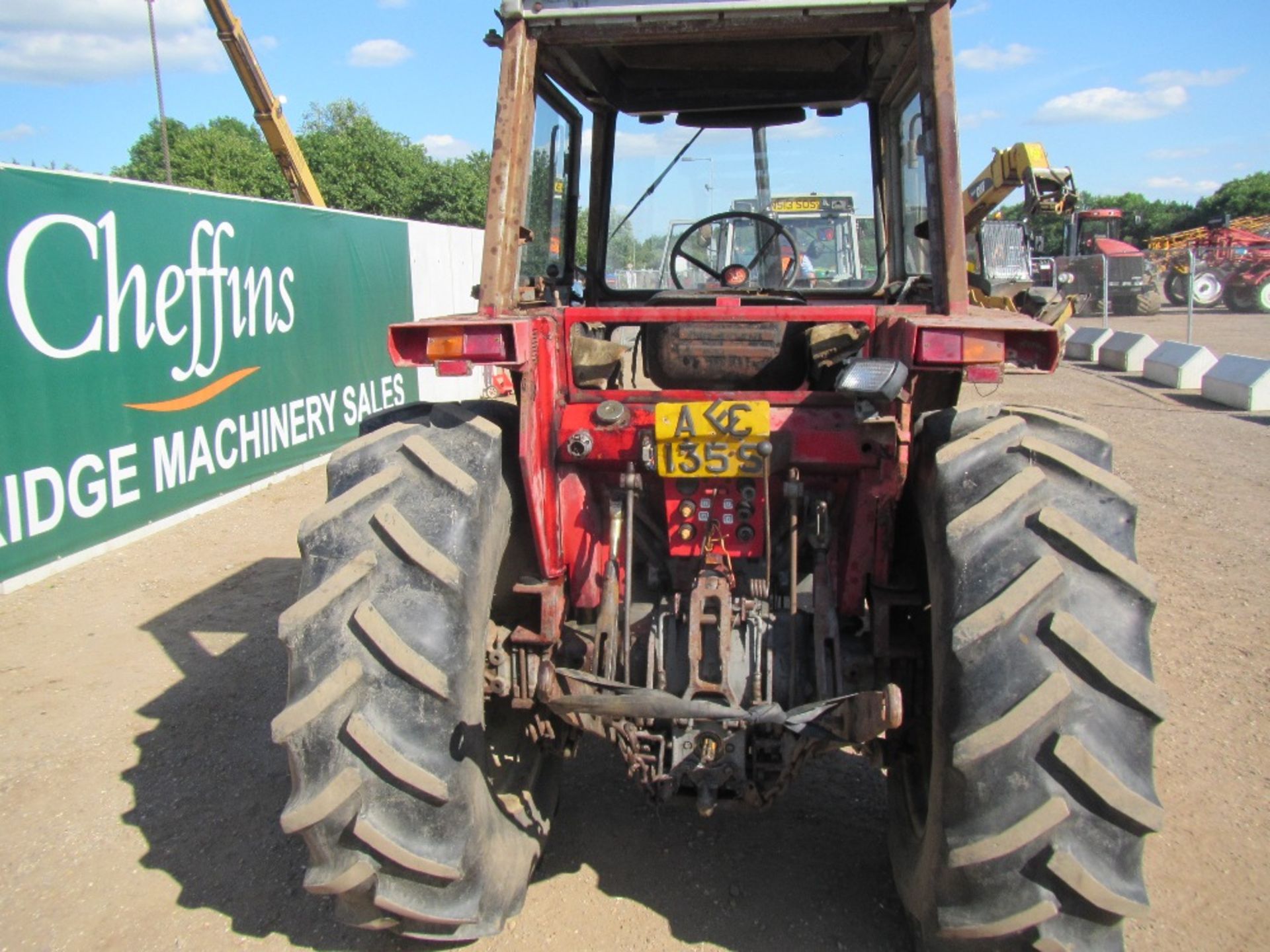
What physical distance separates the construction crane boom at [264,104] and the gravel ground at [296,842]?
1257 cm

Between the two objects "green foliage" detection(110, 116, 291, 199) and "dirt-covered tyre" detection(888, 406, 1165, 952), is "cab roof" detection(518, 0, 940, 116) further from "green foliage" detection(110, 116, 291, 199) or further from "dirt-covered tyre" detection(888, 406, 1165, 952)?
"green foliage" detection(110, 116, 291, 199)

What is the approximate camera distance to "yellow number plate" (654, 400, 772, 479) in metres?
2.94

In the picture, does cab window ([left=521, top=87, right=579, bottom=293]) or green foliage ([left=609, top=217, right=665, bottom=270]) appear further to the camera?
green foliage ([left=609, top=217, right=665, bottom=270])

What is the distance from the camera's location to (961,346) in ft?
8.31

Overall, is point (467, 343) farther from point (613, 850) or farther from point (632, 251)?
point (632, 251)

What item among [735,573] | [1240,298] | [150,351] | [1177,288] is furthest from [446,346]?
[1177,288]

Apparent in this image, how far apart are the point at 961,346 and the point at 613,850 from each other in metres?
2.08

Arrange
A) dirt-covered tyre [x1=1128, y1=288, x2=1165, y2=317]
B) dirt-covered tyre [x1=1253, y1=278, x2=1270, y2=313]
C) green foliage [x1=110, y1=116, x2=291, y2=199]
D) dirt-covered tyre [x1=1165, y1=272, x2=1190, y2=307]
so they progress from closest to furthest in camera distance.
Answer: dirt-covered tyre [x1=1253, y1=278, x2=1270, y2=313] < dirt-covered tyre [x1=1128, y1=288, x2=1165, y2=317] < dirt-covered tyre [x1=1165, y1=272, x2=1190, y2=307] < green foliage [x1=110, y1=116, x2=291, y2=199]

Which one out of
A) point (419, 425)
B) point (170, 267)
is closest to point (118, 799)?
point (419, 425)

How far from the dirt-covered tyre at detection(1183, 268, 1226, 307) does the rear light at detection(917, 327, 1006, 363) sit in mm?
30056

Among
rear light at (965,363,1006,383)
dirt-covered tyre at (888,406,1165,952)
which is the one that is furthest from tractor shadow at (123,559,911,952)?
rear light at (965,363,1006,383)

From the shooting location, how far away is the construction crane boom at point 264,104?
53.9ft

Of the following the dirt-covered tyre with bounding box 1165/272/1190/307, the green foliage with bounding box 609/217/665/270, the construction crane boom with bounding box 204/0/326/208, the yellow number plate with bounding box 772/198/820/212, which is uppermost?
the construction crane boom with bounding box 204/0/326/208

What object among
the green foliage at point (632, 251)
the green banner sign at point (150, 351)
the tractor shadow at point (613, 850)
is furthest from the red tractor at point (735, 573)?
the green banner sign at point (150, 351)
